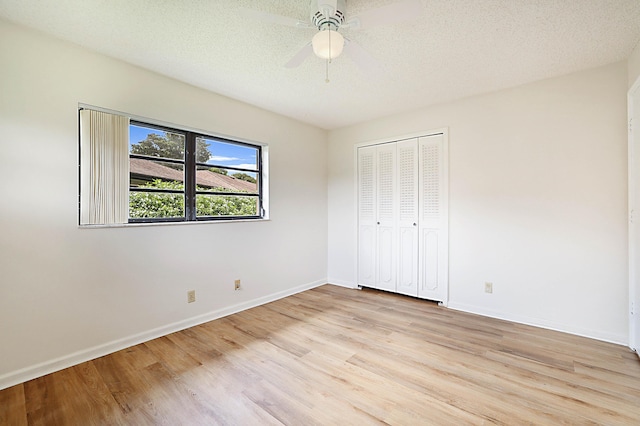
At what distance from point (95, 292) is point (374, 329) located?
99.3 inches

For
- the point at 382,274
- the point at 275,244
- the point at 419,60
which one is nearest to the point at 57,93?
the point at 275,244

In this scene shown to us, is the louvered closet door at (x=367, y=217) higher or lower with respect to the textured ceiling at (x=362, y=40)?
lower

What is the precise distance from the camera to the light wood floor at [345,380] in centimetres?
168

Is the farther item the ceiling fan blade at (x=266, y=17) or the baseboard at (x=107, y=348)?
the baseboard at (x=107, y=348)

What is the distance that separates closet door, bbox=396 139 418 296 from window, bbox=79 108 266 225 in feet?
6.13

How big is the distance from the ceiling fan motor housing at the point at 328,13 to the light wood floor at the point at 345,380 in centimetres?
241

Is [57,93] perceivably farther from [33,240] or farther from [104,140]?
[33,240]

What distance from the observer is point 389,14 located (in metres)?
1.60

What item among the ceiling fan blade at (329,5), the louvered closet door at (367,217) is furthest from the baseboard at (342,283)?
the ceiling fan blade at (329,5)

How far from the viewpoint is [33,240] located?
82.3 inches

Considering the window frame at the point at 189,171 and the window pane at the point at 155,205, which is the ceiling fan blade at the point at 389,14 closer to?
the window frame at the point at 189,171

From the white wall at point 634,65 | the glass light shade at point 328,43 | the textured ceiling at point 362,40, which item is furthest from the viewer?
the white wall at point 634,65

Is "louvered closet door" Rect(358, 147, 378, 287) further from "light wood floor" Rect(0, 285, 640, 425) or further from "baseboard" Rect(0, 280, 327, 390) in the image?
"baseboard" Rect(0, 280, 327, 390)

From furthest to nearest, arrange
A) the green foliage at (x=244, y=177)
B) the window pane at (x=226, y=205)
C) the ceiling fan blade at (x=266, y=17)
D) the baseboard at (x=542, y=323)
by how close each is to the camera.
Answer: the green foliage at (x=244, y=177) → the window pane at (x=226, y=205) → the baseboard at (x=542, y=323) → the ceiling fan blade at (x=266, y=17)
